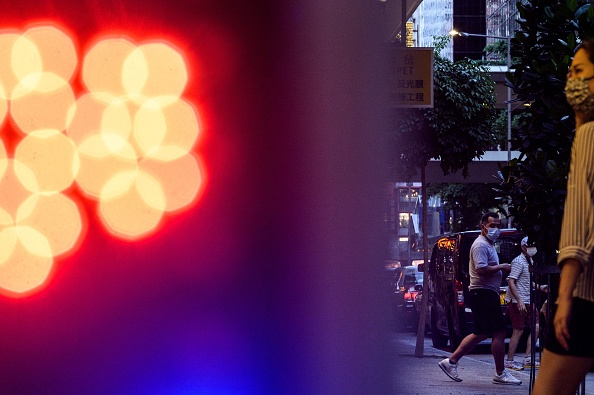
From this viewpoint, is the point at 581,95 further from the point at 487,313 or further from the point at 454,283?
the point at 454,283

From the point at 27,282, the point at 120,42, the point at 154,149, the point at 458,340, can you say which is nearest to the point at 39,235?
the point at 27,282

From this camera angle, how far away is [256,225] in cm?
302

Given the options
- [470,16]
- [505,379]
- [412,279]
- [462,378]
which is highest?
[470,16]

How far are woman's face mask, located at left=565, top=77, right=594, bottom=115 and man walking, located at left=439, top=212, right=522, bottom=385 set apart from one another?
7895mm

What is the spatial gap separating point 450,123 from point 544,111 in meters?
9.53

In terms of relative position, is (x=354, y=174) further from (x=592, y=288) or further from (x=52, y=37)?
(x=52, y=37)

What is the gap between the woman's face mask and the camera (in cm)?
299

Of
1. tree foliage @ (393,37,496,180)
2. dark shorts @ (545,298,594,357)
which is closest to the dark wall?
tree foliage @ (393,37,496,180)


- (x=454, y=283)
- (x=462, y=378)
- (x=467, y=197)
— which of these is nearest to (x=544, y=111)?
(x=462, y=378)

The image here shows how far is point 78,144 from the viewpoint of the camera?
2865mm

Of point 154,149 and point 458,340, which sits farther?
point 458,340

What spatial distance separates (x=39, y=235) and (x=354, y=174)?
93cm

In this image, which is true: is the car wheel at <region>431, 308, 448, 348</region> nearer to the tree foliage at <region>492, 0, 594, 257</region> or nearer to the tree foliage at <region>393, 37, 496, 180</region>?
the tree foliage at <region>393, 37, 496, 180</region>

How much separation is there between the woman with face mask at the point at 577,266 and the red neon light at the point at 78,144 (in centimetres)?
106
